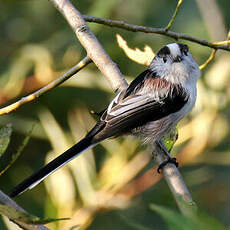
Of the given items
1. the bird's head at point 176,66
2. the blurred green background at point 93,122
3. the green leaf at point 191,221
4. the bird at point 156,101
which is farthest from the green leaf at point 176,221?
the bird's head at point 176,66

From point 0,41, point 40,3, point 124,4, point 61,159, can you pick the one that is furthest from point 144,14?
point 61,159

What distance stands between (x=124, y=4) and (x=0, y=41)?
1.14 metres

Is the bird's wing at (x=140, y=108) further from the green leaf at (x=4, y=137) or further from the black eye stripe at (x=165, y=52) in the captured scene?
the green leaf at (x=4, y=137)

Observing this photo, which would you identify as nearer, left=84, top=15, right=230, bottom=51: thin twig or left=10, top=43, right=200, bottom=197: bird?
left=84, top=15, right=230, bottom=51: thin twig

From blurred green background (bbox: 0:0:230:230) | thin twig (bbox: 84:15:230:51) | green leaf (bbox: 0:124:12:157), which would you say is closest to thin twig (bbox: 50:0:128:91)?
thin twig (bbox: 84:15:230:51)

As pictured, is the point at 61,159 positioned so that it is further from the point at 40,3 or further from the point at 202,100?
the point at 40,3

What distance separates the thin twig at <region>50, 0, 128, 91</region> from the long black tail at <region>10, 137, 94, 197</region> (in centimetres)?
31

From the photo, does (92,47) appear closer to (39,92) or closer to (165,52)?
(39,92)

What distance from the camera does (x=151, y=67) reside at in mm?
2797

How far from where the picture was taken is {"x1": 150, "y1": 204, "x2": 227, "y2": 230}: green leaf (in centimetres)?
87

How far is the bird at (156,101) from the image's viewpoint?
250 cm

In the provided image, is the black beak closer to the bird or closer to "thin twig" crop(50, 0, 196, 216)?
the bird

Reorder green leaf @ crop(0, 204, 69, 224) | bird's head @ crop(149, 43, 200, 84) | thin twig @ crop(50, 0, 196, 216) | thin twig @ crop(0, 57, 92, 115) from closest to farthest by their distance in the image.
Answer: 1. green leaf @ crop(0, 204, 69, 224)
2. thin twig @ crop(0, 57, 92, 115)
3. thin twig @ crop(50, 0, 196, 216)
4. bird's head @ crop(149, 43, 200, 84)

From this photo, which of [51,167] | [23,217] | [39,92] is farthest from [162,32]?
[23,217]
